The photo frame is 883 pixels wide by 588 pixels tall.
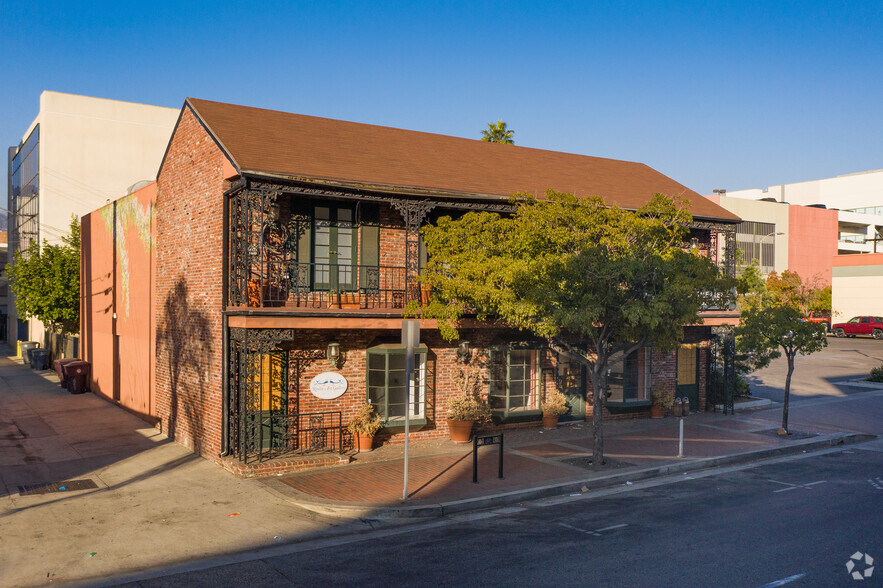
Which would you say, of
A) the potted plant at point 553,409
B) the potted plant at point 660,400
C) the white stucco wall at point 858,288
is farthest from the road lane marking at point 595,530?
the white stucco wall at point 858,288

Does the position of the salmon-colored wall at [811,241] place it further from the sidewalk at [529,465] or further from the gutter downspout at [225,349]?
the gutter downspout at [225,349]

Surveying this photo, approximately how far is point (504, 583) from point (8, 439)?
563 inches

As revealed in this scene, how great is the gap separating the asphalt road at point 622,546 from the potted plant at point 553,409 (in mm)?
5474

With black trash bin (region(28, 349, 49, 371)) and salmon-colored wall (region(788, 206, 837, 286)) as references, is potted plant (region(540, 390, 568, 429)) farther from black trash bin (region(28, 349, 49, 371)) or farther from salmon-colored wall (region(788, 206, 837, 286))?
salmon-colored wall (region(788, 206, 837, 286))

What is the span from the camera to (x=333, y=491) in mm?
12383

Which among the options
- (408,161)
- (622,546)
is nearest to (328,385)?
(408,161)

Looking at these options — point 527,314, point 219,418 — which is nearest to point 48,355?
point 219,418

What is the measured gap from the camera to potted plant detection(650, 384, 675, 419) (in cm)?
2052

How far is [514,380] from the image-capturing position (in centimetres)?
1836

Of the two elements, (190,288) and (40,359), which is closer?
(190,288)

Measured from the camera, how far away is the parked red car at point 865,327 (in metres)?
50.0

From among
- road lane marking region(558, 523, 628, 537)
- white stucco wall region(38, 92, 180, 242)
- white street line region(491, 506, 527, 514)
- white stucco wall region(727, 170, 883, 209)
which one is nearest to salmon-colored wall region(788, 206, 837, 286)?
white stucco wall region(727, 170, 883, 209)

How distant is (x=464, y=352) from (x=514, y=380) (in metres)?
1.88

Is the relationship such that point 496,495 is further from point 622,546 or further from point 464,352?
point 464,352
